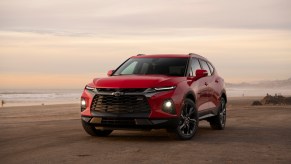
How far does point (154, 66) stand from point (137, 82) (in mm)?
1519

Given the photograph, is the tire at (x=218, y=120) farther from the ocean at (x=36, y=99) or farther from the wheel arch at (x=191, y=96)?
the ocean at (x=36, y=99)

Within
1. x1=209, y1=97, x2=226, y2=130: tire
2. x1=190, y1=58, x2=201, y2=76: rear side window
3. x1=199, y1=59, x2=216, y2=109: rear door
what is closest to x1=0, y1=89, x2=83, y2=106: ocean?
x1=209, y1=97, x2=226, y2=130: tire

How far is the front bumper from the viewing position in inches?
366

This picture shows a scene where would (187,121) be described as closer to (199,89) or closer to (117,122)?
(199,89)

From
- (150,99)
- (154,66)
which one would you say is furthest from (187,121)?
(154,66)

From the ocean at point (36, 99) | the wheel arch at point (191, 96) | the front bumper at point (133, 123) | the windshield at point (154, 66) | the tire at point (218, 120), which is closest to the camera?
the front bumper at point (133, 123)

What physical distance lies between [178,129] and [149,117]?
0.74m

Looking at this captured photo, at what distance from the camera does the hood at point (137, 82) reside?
937 cm

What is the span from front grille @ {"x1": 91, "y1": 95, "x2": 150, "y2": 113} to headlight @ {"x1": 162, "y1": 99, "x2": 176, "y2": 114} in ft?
1.09

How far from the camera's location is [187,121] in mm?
10016

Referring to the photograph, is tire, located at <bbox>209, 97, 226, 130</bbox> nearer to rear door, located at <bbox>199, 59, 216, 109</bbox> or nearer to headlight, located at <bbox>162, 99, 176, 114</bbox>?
rear door, located at <bbox>199, 59, 216, 109</bbox>

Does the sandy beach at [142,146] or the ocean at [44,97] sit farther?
the ocean at [44,97]

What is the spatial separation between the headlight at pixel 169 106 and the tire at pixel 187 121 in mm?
327

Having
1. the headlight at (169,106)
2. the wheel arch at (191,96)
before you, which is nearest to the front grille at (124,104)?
the headlight at (169,106)
